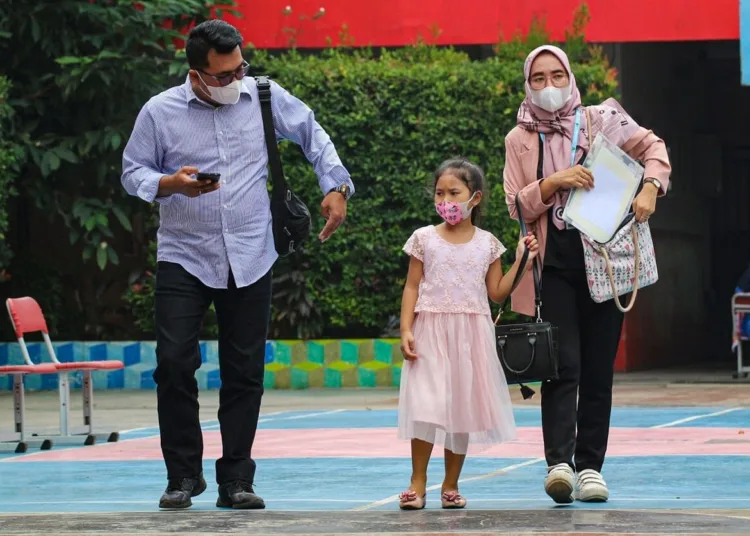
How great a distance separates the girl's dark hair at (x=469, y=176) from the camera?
6.84 metres

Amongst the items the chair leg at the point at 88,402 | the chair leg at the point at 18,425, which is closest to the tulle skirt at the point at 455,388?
the chair leg at the point at 18,425

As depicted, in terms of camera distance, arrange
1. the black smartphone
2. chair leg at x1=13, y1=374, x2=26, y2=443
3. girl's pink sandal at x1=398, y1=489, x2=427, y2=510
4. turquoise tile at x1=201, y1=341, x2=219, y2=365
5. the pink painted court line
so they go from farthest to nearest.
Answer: turquoise tile at x1=201, y1=341, x2=219, y2=365
chair leg at x1=13, y1=374, x2=26, y2=443
the pink painted court line
girl's pink sandal at x1=398, y1=489, x2=427, y2=510
the black smartphone

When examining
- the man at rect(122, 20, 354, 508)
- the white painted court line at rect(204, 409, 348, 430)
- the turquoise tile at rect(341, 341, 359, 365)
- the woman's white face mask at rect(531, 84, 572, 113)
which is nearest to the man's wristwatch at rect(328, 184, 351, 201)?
the man at rect(122, 20, 354, 508)

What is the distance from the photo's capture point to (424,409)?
6570mm

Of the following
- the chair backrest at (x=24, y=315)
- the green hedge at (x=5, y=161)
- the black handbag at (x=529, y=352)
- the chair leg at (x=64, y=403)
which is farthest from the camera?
the green hedge at (x=5, y=161)

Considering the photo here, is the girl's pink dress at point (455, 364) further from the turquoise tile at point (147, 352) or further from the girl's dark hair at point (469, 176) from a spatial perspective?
the turquoise tile at point (147, 352)

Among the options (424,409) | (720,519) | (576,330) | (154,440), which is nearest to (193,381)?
(424,409)

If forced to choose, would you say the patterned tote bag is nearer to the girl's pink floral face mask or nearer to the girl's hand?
the girl's pink floral face mask

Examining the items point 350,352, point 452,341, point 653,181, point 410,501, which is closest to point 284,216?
point 452,341

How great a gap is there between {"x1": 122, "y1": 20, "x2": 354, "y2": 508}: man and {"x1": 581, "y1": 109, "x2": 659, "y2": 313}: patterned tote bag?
1.06 meters

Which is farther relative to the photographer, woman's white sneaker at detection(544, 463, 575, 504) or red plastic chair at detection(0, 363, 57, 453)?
red plastic chair at detection(0, 363, 57, 453)

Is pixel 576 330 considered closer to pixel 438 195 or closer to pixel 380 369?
pixel 438 195

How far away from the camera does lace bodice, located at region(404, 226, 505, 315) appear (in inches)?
265

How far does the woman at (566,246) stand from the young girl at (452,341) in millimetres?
169
